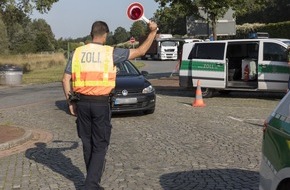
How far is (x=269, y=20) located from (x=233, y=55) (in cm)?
6530

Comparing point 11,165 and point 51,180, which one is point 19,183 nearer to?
point 51,180

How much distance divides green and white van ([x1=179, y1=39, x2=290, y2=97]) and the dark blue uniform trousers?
9.69 metres

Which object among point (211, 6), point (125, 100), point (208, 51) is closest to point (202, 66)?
point (208, 51)

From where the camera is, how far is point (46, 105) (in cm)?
1527

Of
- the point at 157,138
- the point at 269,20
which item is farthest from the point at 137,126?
the point at 269,20

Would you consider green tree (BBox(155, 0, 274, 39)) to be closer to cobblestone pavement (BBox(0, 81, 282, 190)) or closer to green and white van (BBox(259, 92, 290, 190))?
cobblestone pavement (BBox(0, 81, 282, 190))

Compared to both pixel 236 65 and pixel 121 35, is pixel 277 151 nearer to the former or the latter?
pixel 236 65

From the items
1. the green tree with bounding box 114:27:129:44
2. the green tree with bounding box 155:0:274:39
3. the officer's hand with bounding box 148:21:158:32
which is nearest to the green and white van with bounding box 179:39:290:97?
the green tree with bounding box 155:0:274:39

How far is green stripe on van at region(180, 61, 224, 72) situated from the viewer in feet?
50.0

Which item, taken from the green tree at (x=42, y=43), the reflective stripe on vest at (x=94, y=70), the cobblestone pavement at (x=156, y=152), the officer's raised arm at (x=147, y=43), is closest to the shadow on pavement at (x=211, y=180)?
the cobblestone pavement at (x=156, y=152)

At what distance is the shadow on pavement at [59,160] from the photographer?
21.5 ft

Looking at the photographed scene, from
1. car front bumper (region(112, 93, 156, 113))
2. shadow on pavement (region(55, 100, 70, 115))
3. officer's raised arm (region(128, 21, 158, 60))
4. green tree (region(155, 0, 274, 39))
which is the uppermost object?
green tree (region(155, 0, 274, 39))

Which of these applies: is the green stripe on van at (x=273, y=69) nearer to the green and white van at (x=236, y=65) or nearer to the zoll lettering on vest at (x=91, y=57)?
the green and white van at (x=236, y=65)

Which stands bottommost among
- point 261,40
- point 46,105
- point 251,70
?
point 46,105
